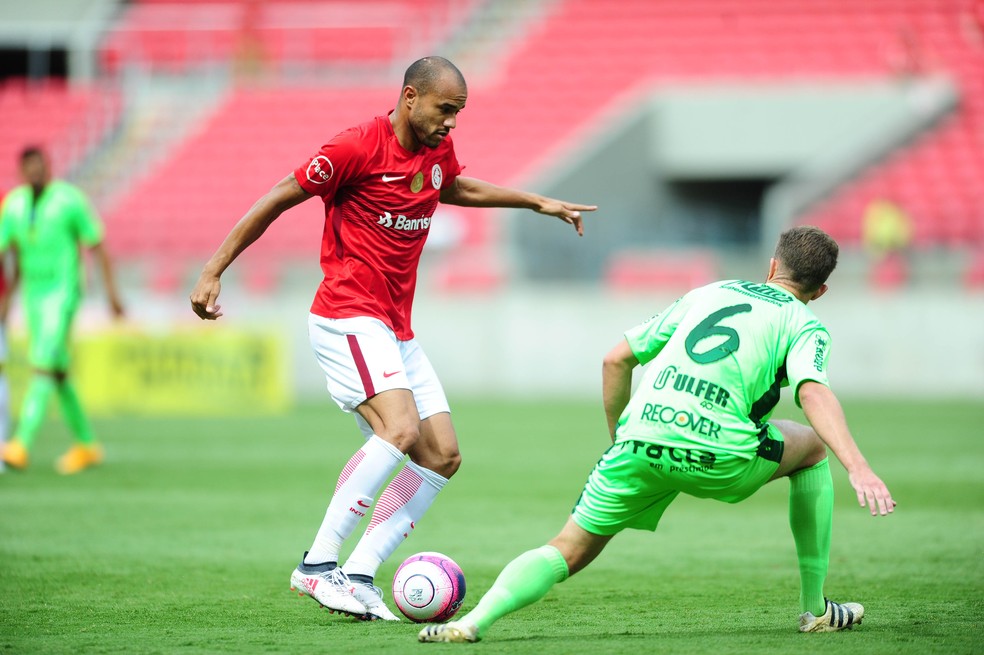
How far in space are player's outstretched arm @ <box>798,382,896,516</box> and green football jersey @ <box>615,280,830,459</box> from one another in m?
0.09

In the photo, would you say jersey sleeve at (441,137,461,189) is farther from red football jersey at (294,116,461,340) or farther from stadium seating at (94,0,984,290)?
stadium seating at (94,0,984,290)

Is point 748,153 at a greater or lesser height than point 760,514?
greater

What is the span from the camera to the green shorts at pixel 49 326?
35.1 ft

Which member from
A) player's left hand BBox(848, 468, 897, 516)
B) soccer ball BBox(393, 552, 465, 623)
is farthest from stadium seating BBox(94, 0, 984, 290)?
player's left hand BBox(848, 468, 897, 516)

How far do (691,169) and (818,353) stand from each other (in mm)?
21320

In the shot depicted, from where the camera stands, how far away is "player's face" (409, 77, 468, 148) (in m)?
5.55

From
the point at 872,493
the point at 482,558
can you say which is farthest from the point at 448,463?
the point at 872,493

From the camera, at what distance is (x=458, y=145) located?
85.5ft

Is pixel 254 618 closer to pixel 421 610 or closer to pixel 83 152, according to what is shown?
pixel 421 610

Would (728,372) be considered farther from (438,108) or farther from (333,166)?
(333,166)

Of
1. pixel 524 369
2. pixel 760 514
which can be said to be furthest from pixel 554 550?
pixel 524 369

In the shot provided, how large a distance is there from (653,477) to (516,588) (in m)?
0.61

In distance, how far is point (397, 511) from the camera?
18.9ft

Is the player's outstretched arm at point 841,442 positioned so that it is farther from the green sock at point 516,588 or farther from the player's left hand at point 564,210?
the player's left hand at point 564,210
